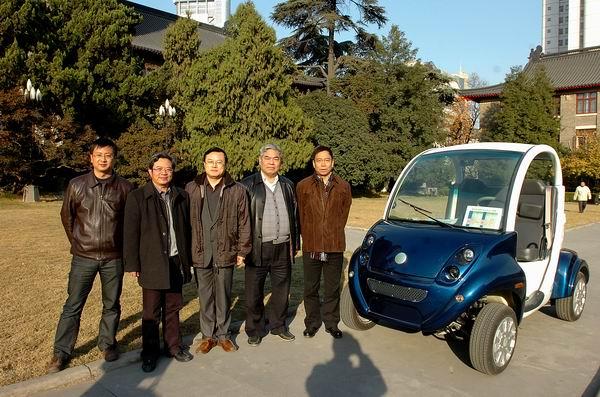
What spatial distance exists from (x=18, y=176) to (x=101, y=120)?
16.6 ft

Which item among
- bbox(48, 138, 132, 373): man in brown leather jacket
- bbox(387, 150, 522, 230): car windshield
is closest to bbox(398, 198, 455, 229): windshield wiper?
bbox(387, 150, 522, 230): car windshield

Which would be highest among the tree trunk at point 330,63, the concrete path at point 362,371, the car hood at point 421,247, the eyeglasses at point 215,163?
the tree trunk at point 330,63

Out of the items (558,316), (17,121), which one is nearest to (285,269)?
(558,316)

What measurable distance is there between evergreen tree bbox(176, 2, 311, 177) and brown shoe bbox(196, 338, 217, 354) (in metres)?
19.7

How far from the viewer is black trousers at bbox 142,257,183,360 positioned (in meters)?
4.35

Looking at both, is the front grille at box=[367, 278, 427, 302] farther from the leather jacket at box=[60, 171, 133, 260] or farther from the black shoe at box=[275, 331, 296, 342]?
the leather jacket at box=[60, 171, 133, 260]

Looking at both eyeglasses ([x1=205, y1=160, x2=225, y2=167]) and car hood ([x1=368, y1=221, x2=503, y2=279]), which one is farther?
eyeglasses ([x1=205, y1=160, x2=225, y2=167])

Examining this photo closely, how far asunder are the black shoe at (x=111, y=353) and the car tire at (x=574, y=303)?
4786mm

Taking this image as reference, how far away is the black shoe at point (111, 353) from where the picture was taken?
4.37 metres

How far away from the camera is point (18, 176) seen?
792 inches

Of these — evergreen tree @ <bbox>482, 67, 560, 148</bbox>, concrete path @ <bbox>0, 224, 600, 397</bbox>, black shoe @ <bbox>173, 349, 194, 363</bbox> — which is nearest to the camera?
concrete path @ <bbox>0, 224, 600, 397</bbox>

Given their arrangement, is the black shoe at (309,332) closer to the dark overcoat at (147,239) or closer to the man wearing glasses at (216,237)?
the man wearing glasses at (216,237)

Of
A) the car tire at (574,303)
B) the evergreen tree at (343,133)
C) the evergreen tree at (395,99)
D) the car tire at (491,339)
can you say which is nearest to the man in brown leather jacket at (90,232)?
the car tire at (491,339)

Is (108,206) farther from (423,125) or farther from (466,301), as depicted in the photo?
(423,125)
